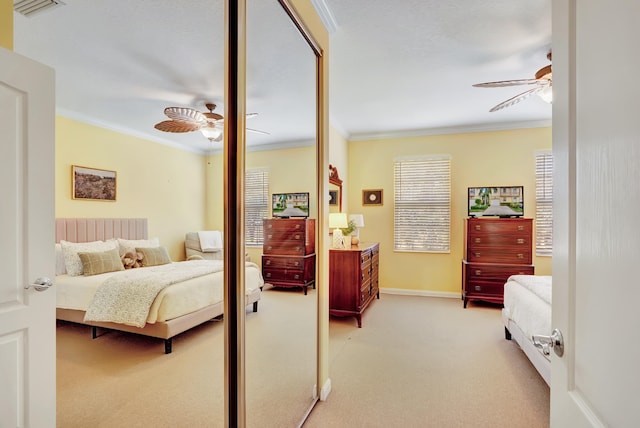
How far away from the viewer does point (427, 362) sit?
296 centimetres

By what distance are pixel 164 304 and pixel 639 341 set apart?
1.35 metres

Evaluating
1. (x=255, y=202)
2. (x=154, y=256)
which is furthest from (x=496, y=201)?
(x=154, y=256)

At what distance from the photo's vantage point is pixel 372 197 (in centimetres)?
572

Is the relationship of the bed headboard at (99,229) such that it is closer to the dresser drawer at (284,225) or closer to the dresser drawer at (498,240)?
the dresser drawer at (284,225)

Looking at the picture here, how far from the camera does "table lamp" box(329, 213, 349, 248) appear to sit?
416 centimetres

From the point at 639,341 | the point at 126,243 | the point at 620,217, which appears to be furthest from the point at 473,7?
the point at 126,243

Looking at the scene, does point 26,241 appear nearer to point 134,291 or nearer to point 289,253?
point 134,291

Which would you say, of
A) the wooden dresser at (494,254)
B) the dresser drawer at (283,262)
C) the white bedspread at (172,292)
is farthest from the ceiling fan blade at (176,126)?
the wooden dresser at (494,254)

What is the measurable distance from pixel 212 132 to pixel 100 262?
25.0 inches

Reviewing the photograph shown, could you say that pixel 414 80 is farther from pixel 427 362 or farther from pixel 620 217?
pixel 620 217

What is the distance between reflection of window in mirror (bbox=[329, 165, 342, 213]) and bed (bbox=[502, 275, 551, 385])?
8.45ft

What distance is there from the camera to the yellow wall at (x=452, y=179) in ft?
16.3

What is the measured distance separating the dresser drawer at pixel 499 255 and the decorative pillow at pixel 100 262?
465cm

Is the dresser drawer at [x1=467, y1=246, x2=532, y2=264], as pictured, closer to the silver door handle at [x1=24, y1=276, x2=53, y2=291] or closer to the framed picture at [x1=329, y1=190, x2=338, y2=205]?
the framed picture at [x1=329, y1=190, x2=338, y2=205]
